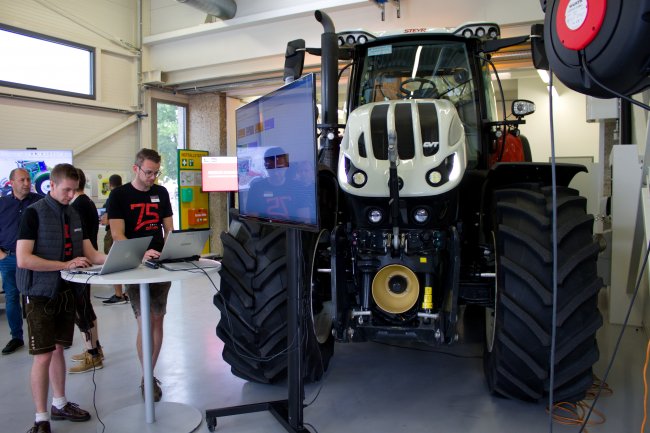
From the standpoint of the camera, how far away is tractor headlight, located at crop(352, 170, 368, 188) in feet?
9.07

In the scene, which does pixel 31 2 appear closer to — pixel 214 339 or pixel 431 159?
pixel 214 339

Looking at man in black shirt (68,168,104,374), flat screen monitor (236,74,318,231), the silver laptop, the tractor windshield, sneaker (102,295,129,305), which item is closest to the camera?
flat screen monitor (236,74,318,231)

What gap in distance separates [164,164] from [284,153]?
837 cm

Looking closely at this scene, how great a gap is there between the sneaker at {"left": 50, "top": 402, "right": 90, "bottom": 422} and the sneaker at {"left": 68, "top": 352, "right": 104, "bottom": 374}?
75cm

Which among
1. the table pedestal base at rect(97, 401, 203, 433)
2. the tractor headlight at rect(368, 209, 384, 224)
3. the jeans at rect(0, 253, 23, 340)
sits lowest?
the table pedestal base at rect(97, 401, 203, 433)

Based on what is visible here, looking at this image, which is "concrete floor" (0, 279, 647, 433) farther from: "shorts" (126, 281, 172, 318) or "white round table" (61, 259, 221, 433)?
"shorts" (126, 281, 172, 318)

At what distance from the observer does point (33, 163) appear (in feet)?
21.9

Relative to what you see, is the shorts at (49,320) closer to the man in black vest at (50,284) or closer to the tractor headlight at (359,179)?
the man in black vest at (50,284)

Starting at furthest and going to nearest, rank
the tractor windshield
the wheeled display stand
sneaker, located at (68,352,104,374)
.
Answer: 1. sneaker, located at (68,352,104,374)
2. the tractor windshield
3. the wheeled display stand

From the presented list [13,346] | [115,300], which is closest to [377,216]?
[13,346]

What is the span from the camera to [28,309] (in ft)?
9.37

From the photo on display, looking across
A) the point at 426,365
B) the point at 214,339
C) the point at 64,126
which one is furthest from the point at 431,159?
the point at 64,126

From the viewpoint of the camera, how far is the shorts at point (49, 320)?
2801 mm

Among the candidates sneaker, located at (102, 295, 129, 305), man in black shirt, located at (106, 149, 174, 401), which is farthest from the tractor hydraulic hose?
sneaker, located at (102, 295, 129, 305)
